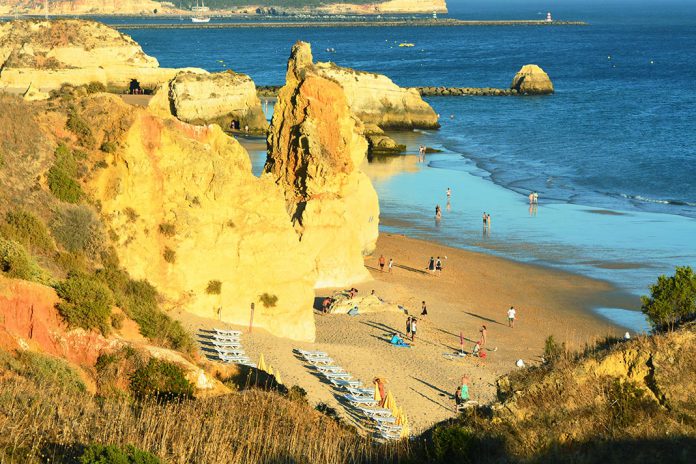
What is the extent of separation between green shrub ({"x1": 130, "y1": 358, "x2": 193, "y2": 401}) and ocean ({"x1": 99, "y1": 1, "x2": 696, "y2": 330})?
19.9m

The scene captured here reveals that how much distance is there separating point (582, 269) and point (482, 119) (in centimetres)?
5356

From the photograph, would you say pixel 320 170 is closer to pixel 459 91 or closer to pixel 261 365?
pixel 261 365

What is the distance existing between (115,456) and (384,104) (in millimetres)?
75815

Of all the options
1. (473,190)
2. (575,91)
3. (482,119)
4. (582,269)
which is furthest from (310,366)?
(575,91)

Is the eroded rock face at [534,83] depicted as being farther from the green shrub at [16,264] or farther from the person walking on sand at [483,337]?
the green shrub at [16,264]

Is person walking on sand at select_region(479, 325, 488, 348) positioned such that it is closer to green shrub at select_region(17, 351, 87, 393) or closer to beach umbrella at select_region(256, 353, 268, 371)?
beach umbrella at select_region(256, 353, 268, 371)

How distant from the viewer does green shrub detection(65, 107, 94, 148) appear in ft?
78.2

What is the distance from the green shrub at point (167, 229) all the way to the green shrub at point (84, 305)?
19.5ft

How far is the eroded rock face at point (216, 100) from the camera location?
74.4 meters

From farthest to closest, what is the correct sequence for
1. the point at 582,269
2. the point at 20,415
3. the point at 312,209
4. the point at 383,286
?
the point at 582,269
the point at 383,286
the point at 312,209
the point at 20,415

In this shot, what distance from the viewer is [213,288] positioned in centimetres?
2498

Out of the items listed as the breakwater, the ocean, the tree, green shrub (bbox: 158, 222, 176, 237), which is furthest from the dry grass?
the breakwater

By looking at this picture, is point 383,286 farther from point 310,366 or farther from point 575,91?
point 575,91

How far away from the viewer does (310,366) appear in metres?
23.7
